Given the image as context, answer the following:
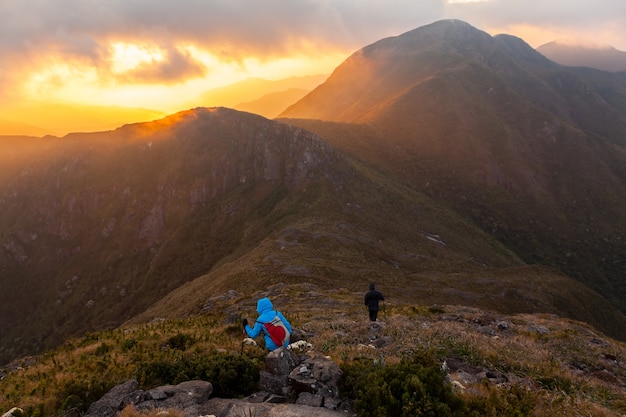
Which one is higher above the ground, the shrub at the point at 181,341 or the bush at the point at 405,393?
the bush at the point at 405,393

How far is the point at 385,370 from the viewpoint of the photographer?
905 centimetres

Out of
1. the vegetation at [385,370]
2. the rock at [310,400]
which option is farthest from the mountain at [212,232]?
the rock at [310,400]

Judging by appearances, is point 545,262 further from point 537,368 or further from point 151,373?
point 151,373

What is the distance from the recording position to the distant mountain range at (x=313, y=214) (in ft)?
172

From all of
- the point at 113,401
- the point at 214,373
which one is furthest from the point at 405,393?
the point at 113,401

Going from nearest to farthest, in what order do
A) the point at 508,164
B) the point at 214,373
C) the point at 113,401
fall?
the point at 113,401 → the point at 214,373 → the point at 508,164

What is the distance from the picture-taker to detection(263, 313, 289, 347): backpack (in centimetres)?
1258

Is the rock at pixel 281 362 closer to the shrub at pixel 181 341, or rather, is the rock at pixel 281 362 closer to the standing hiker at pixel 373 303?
the shrub at pixel 181 341

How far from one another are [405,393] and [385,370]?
46.9 inches

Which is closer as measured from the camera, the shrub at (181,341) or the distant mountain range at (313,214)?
the shrub at (181,341)

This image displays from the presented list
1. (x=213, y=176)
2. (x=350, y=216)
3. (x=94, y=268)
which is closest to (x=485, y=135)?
(x=350, y=216)

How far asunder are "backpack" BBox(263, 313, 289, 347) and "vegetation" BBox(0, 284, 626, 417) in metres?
0.69

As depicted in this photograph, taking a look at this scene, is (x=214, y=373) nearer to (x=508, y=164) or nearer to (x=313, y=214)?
(x=313, y=214)

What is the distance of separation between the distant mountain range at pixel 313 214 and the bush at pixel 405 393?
1165 inches
